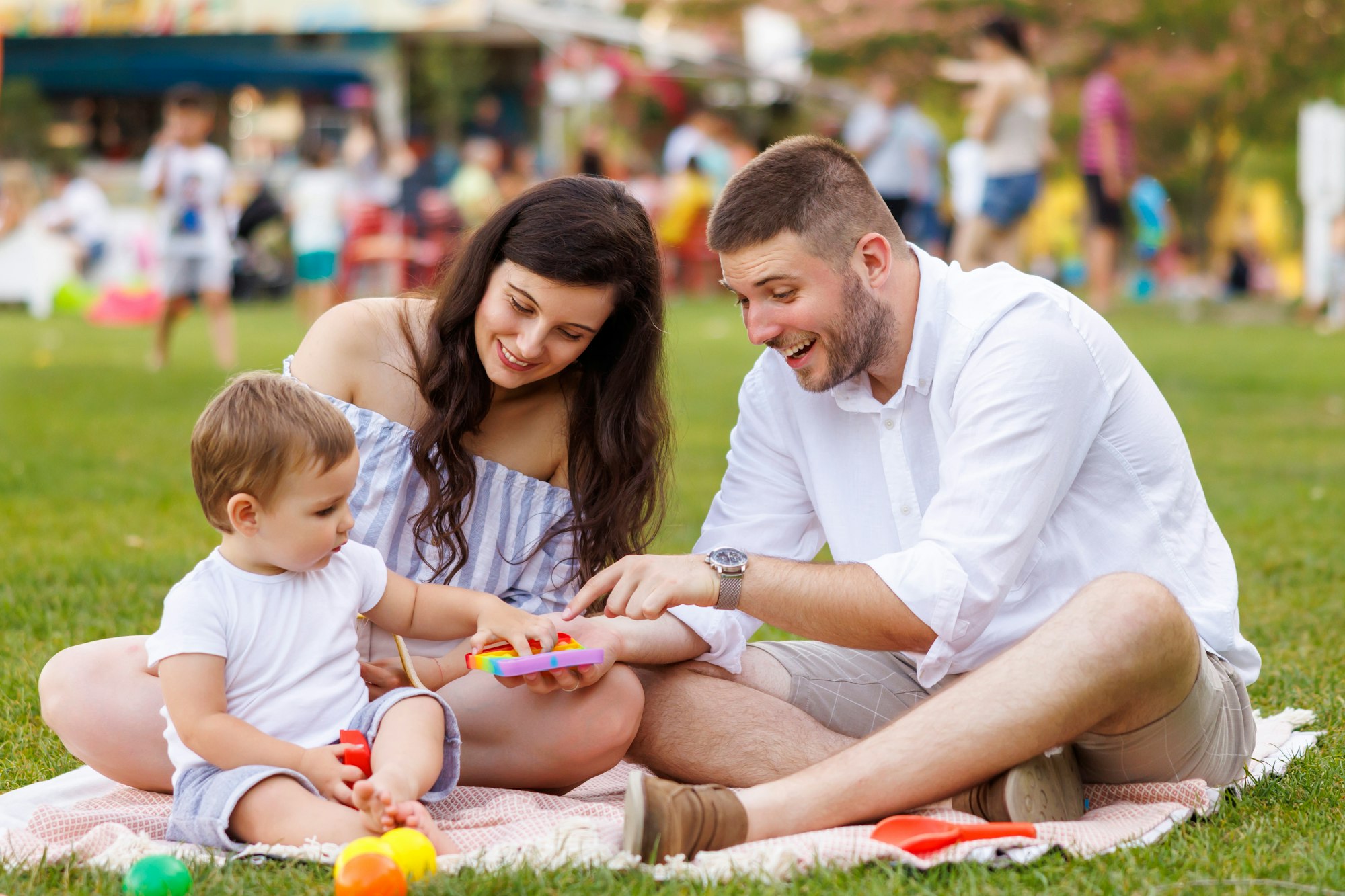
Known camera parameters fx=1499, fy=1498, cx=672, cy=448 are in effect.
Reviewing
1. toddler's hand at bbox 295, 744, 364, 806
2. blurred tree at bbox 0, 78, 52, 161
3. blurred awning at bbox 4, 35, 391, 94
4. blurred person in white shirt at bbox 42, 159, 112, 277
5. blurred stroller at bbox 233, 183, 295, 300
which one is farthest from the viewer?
blurred awning at bbox 4, 35, 391, 94

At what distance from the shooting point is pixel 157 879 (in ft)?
7.41

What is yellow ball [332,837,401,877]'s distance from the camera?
2.22m

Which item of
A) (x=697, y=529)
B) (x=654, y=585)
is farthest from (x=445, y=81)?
(x=654, y=585)

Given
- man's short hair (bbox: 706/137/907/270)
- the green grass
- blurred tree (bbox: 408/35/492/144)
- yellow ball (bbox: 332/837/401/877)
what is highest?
blurred tree (bbox: 408/35/492/144)

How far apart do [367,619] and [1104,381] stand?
5.14 ft

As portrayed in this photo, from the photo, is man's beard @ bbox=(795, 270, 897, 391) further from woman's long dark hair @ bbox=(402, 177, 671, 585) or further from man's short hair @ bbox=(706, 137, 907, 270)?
woman's long dark hair @ bbox=(402, 177, 671, 585)

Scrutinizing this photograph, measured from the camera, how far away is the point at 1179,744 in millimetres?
2727

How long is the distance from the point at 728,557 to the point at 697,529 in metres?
3.07

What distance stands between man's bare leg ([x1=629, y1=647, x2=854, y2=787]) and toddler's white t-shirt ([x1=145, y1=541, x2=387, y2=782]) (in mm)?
629

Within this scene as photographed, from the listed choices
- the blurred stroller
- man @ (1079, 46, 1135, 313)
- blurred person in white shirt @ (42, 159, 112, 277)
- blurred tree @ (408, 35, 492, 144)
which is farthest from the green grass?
blurred tree @ (408, 35, 492, 144)

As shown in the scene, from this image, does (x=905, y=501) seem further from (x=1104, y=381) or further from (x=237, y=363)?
(x=237, y=363)

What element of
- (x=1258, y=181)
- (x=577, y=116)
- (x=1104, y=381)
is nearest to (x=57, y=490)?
(x=1104, y=381)

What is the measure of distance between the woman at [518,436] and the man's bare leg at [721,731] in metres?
0.09

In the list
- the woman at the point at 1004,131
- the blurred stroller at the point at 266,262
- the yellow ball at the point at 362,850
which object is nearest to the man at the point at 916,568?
the yellow ball at the point at 362,850
